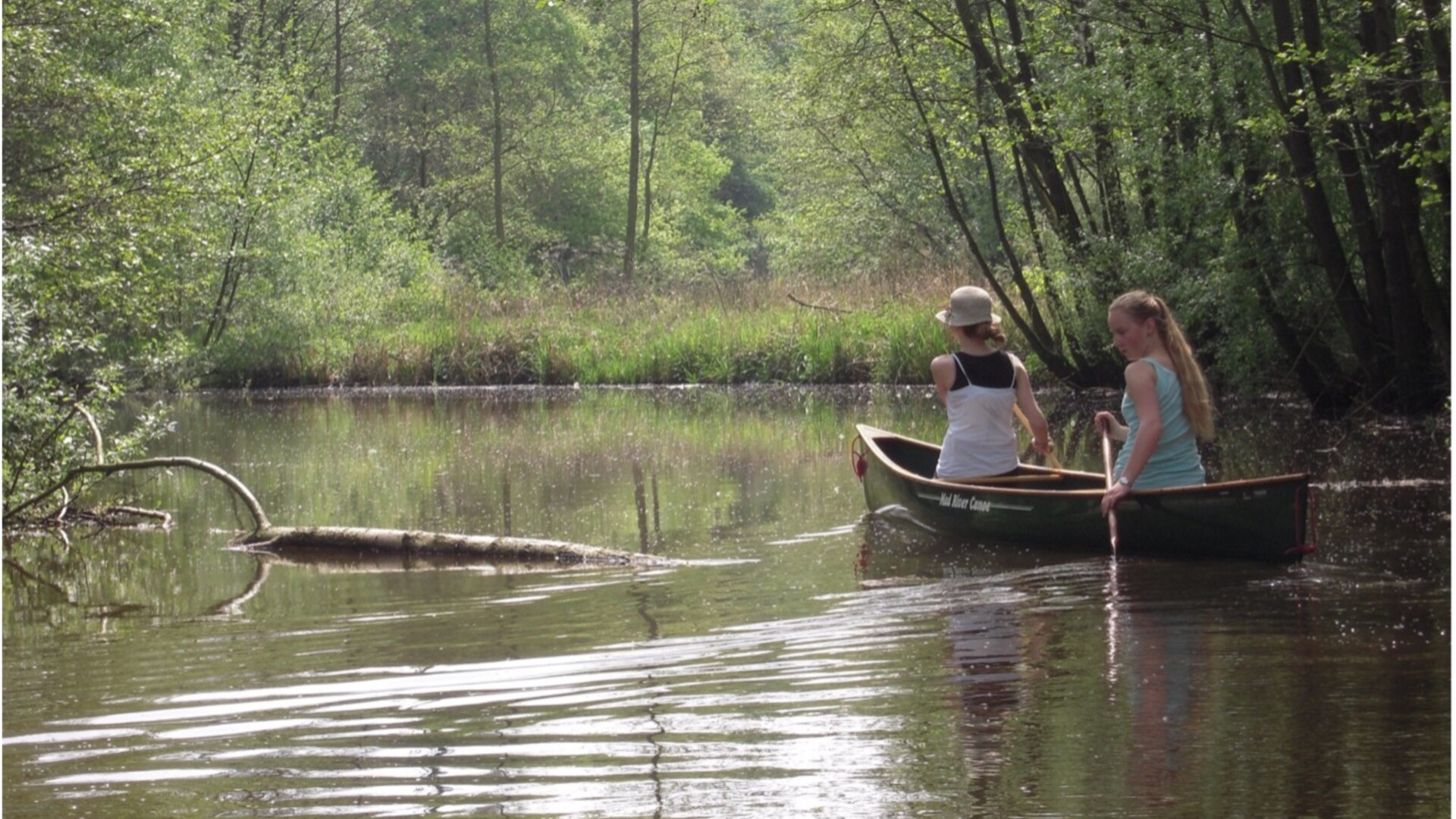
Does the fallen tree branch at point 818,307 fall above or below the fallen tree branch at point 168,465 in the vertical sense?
above

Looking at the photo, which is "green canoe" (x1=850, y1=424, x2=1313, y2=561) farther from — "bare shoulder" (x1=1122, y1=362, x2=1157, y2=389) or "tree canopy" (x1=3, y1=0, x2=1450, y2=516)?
"tree canopy" (x1=3, y1=0, x2=1450, y2=516)

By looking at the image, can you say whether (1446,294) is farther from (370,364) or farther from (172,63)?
(172,63)

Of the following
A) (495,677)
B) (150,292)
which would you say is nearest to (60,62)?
(150,292)

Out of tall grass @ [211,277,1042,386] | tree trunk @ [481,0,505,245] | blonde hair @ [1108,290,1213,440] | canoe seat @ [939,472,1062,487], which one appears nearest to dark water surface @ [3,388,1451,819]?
canoe seat @ [939,472,1062,487]

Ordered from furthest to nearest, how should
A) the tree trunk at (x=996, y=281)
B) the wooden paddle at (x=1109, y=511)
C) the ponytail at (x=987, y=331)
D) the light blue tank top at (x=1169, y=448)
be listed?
the tree trunk at (x=996, y=281) < the ponytail at (x=987, y=331) < the wooden paddle at (x=1109, y=511) < the light blue tank top at (x=1169, y=448)

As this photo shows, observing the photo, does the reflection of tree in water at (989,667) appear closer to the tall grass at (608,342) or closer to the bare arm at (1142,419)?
the bare arm at (1142,419)

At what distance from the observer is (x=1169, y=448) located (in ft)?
28.2

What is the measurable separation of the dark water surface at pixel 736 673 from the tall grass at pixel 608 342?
14268 mm

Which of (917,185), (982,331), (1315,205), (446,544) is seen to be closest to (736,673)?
(982,331)

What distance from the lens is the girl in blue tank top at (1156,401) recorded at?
8.09 metres

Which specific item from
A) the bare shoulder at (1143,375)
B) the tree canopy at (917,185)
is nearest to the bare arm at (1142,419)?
the bare shoulder at (1143,375)

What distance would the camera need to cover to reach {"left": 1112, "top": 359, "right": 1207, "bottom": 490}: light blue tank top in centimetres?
833

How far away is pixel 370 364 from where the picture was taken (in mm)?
29516

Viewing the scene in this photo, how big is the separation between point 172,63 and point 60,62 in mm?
9115
